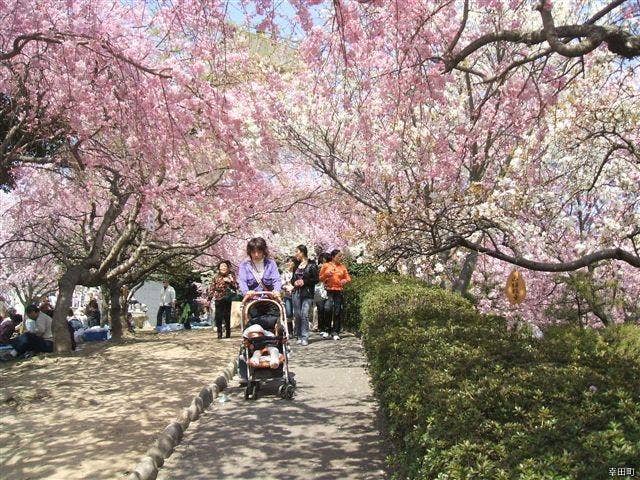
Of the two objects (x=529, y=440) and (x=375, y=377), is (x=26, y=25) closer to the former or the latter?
(x=375, y=377)

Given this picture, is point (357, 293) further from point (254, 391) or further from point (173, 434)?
point (173, 434)

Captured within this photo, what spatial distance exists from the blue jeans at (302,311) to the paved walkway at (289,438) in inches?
118

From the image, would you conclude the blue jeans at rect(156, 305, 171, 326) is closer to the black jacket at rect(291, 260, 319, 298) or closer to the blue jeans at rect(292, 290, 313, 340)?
the blue jeans at rect(292, 290, 313, 340)

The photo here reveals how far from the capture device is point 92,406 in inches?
248

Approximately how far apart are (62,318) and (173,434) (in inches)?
271

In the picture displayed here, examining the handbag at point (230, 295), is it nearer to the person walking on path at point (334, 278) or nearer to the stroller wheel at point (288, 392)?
the person walking on path at point (334, 278)

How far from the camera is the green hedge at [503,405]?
2.38 metres

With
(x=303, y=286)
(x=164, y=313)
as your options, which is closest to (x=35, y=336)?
(x=303, y=286)

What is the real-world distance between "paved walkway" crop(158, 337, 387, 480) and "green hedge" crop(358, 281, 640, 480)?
62cm

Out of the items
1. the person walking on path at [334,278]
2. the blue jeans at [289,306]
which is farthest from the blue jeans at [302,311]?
the person walking on path at [334,278]

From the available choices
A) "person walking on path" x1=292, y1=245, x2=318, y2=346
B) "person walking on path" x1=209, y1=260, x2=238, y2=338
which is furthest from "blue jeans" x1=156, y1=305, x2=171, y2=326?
"person walking on path" x1=292, y1=245, x2=318, y2=346

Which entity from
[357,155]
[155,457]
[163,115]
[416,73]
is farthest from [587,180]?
[155,457]

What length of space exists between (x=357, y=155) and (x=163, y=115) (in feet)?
15.9

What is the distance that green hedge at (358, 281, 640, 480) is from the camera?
2.38m
